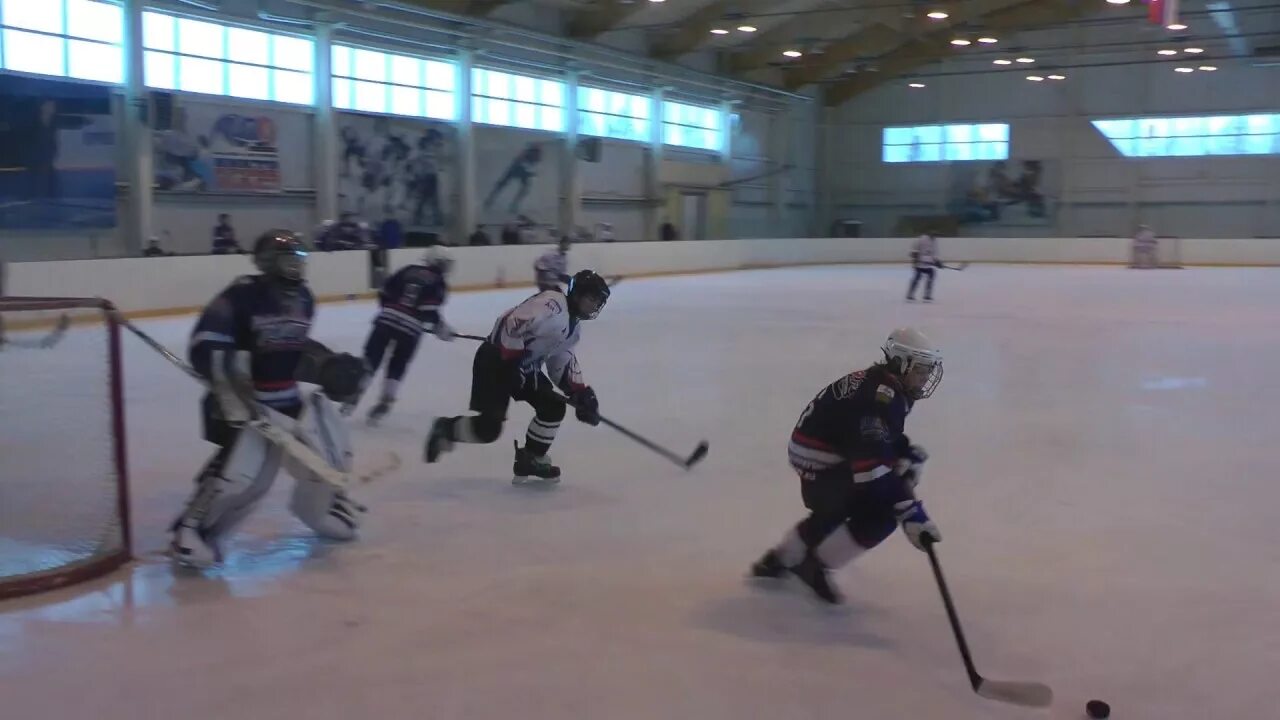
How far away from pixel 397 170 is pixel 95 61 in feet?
19.0

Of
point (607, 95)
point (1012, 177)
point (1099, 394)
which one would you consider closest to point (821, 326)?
point (1099, 394)

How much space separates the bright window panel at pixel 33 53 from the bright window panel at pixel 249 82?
281cm

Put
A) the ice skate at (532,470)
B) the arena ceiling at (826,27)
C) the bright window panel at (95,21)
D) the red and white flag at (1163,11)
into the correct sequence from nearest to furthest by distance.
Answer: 1. the ice skate at (532,470)
2. the red and white flag at (1163,11)
3. the bright window panel at (95,21)
4. the arena ceiling at (826,27)

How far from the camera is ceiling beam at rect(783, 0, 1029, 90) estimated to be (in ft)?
83.6

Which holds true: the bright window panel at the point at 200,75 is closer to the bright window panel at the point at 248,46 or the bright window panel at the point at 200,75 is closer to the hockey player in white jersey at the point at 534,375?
the bright window panel at the point at 248,46

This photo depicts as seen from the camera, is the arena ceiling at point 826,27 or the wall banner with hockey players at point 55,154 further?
the arena ceiling at point 826,27

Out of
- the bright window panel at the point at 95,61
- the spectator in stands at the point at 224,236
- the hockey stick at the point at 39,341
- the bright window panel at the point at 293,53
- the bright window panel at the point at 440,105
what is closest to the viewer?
the hockey stick at the point at 39,341

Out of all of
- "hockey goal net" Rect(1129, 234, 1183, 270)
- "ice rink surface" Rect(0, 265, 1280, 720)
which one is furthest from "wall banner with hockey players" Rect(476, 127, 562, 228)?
"ice rink surface" Rect(0, 265, 1280, 720)

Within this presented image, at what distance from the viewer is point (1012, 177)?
3127 cm

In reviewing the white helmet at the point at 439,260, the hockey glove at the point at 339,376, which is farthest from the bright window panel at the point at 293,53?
the hockey glove at the point at 339,376

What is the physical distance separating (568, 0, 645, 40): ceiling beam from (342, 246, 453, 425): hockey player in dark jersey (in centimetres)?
1657

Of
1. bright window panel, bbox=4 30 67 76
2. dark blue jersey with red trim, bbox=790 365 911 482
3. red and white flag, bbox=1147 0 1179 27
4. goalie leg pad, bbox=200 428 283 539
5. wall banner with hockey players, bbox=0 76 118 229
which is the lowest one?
goalie leg pad, bbox=200 428 283 539

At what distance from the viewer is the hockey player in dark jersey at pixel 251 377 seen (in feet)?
11.4

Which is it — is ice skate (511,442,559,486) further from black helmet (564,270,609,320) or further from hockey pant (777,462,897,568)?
hockey pant (777,462,897,568)
